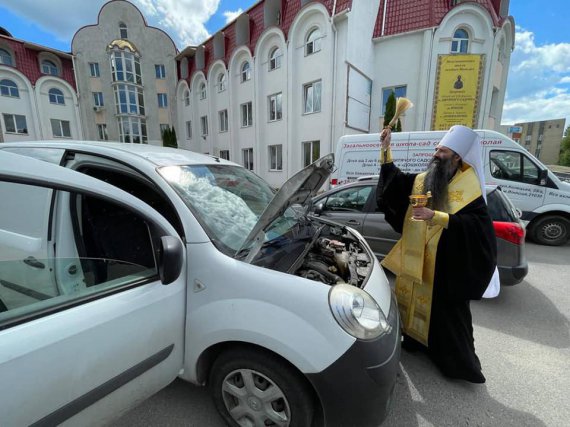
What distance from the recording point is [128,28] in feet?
76.3

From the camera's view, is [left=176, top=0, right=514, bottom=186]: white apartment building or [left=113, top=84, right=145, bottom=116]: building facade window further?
[left=113, top=84, right=145, bottom=116]: building facade window

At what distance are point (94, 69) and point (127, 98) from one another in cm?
379

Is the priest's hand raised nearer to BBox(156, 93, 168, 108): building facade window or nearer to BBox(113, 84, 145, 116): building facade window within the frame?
BBox(156, 93, 168, 108): building facade window

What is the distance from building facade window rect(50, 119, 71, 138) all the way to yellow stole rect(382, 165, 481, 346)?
2977 centimetres

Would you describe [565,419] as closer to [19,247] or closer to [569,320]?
[569,320]

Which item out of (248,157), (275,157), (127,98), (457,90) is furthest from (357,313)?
(127,98)

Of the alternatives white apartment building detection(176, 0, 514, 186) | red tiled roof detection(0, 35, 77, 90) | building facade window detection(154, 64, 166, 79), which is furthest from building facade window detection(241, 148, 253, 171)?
red tiled roof detection(0, 35, 77, 90)

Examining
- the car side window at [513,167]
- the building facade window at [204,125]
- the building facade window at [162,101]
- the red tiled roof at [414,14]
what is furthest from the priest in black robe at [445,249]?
the building facade window at [162,101]

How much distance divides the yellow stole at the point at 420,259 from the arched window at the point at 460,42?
13.6 meters

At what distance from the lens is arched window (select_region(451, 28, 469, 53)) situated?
11961 millimetres

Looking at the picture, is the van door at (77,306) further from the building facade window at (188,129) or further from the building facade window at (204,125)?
the building facade window at (188,129)

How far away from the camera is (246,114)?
16891mm

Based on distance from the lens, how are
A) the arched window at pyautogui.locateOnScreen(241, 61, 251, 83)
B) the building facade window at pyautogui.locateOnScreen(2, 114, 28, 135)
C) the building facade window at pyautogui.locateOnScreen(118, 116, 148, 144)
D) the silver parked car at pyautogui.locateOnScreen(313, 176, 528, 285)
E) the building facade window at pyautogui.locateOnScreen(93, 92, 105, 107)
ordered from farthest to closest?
the building facade window at pyautogui.locateOnScreen(118, 116, 148, 144) < the building facade window at pyautogui.locateOnScreen(93, 92, 105, 107) < the building facade window at pyautogui.locateOnScreen(2, 114, 28, 135) < the arched window at pyautogui.locateOnScreen(241, 61, 251, 83) < the silver parked car at pyautogui.locateOnScreen(313, 176, 528, 285)

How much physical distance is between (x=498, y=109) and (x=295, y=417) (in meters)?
17.6
